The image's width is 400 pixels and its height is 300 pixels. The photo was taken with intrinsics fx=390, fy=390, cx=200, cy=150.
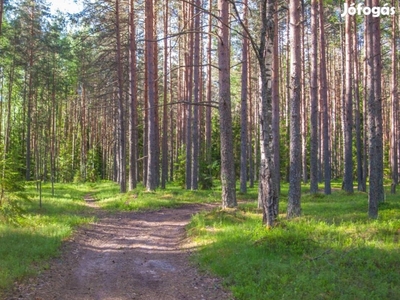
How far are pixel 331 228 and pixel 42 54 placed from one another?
25983 millimetres

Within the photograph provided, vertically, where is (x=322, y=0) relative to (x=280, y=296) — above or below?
above

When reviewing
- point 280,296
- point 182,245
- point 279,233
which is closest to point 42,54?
point 182,245

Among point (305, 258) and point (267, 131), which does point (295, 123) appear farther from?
point (305, 258)

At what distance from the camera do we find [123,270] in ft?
25.2

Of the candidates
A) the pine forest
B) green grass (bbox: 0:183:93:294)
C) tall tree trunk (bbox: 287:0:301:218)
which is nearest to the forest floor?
green grass (bbox: 0:183:93:294)

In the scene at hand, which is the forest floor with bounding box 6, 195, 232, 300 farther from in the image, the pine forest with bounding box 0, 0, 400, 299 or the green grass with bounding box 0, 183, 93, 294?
the pine forest with bounding box 0, 0, 400, 299

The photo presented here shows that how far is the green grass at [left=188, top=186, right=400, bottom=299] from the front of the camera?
593cm

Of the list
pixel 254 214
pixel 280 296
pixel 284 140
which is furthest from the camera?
pixel 284 140

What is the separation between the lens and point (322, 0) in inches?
807

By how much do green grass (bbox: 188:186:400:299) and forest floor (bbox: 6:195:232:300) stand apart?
0.47 metres

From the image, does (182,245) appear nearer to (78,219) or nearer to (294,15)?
(78,219)

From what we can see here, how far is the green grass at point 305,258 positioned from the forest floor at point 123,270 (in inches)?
18.4

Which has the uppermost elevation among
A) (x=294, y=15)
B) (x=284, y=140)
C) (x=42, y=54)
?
(x=42, y=54)

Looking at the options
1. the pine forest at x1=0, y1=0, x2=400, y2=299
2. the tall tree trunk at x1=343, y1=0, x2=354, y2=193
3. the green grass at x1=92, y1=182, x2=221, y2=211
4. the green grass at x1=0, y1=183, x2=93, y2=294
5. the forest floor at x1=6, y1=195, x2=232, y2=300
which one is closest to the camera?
the forest floor at x1=6, y1=195, x2=232, y2=300
